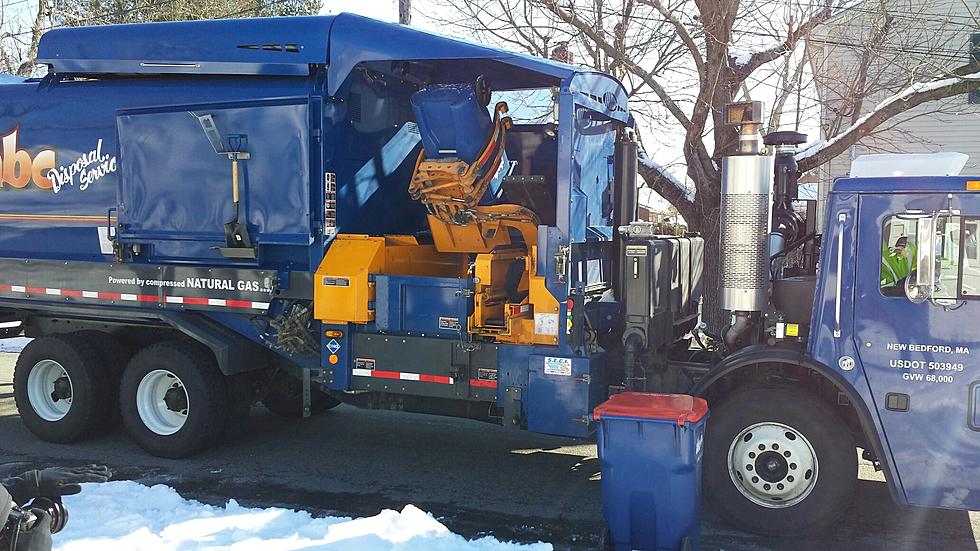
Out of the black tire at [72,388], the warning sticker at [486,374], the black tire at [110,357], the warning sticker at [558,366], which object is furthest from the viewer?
the black tire at [110,357]

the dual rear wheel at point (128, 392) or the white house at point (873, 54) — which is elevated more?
the white house at point (873, 54)

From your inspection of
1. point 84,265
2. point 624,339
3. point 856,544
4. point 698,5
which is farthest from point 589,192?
point 698,5

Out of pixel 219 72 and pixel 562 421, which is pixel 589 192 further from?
pixel 219 72

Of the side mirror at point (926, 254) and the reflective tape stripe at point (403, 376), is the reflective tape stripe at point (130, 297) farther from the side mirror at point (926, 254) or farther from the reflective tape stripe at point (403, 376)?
the side mirror at point (926, 254)

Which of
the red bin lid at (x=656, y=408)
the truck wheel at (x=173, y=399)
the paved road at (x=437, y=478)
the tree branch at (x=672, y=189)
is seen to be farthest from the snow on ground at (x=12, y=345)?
the red bin lid at (x=656, y=408)

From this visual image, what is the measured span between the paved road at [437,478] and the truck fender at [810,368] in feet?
1.74

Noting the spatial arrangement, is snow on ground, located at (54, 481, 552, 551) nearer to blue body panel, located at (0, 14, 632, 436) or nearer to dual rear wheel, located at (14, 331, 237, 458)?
blue body panel, located at (0, 14, 632, 436)

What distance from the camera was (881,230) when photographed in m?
4.84

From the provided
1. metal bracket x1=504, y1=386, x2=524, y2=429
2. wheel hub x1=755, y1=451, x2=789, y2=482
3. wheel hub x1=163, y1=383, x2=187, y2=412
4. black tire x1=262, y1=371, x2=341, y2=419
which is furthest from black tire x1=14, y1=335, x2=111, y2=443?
wheel hub x1=755, y1=451, x2=789, y2=482

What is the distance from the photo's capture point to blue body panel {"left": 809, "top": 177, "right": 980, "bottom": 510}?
4680 millimetres

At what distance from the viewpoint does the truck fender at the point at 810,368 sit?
4.87 metres

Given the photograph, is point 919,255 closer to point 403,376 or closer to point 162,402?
point 403,376

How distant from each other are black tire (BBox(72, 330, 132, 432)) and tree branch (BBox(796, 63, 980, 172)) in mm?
8133

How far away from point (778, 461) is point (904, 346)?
1004 mm
